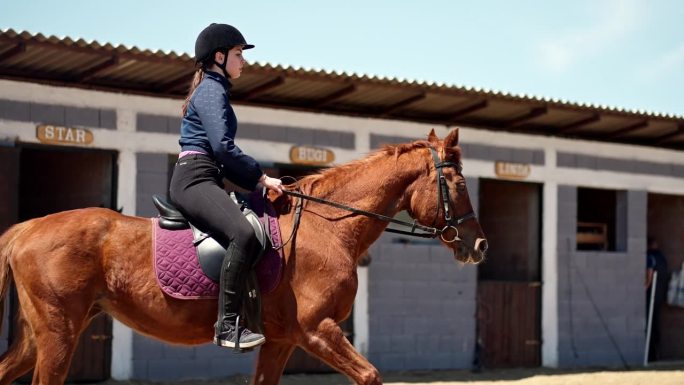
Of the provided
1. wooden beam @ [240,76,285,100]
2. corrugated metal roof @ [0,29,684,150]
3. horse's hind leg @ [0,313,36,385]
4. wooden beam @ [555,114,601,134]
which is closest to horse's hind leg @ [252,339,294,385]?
horse's hind leg @ [0,313,36,385]

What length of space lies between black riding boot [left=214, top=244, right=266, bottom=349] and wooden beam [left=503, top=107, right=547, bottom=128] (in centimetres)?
816

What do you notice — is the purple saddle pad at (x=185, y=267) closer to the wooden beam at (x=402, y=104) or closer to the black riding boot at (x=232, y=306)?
the black riding boot at (x=232, y=306)

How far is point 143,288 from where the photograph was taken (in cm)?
620

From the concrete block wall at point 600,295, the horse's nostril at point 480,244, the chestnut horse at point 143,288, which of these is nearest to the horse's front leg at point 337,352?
the chestnut horse at point 143,288

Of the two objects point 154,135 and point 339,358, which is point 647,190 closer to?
point 154,135

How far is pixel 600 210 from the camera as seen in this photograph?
1673 centimetres

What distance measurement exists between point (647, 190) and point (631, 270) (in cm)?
129

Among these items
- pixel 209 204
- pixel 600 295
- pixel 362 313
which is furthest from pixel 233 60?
pixel 600 295

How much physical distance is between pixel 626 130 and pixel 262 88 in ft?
19.8

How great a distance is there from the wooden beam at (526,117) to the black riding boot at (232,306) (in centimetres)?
816

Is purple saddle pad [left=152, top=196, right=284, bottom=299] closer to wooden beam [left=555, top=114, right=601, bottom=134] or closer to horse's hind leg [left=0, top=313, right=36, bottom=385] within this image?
Answer: horse's hind leg [left=0, top=313, right=36, bottom=385]

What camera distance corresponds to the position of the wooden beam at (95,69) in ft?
34.2

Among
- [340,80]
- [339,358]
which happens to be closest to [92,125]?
[340,80]

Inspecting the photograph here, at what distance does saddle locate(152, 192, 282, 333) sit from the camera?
6.21 metres
